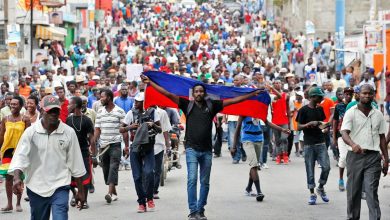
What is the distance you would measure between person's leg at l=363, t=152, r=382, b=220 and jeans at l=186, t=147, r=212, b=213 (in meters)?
2.12

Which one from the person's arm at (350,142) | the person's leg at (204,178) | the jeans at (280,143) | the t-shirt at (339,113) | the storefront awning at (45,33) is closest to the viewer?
the person's arm at (350,142)

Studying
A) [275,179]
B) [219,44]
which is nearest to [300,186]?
[275,179]

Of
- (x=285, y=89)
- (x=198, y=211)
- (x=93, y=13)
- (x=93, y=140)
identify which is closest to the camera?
(x=198, y=211)

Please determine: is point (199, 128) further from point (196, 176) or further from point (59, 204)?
point (59, 204)

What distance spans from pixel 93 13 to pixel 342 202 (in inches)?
1905

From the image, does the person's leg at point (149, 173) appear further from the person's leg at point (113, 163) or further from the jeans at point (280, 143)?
the jeans at point (280, 143)

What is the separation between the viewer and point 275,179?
18.7 m

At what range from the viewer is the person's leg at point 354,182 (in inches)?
493

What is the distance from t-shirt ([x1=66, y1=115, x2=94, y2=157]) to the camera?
47.7ft

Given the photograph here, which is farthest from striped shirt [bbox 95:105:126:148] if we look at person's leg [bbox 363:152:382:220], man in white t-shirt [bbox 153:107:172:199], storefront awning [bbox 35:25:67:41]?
storefront awning [bbox 35:25:67:41]

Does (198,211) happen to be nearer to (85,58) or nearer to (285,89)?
(285,89)

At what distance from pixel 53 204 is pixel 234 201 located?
5595 mm

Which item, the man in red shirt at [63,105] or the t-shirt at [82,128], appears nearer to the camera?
the t-shirt at [82,128]

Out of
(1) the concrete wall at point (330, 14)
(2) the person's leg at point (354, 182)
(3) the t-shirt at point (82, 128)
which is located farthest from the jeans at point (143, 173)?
(1) the concrete wall at point (330, 14)
